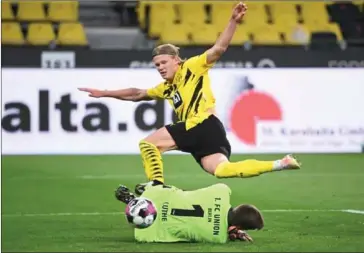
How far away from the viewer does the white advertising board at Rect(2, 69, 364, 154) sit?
18344mm

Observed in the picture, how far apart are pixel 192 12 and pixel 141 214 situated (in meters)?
15.4

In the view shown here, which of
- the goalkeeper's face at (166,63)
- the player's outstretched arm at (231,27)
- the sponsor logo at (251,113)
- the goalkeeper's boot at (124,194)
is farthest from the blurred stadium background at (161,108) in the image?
the player's outstretched arm at (231,27)

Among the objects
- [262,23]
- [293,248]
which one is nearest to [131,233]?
[293,248]

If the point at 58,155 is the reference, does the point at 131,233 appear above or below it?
above

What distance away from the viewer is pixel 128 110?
731 inches

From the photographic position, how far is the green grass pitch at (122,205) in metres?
8.00

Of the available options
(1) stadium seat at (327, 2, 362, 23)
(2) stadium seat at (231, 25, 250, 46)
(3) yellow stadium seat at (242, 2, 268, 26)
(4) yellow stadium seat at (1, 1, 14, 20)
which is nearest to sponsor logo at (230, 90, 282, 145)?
(2) stadium seat at (231, 25, 250, 46)

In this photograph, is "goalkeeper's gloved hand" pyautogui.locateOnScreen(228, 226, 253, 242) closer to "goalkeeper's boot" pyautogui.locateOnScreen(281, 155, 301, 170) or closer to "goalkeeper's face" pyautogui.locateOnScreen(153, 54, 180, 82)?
"goalkeeper's boot" pyautogui.locateOnScreen(281, 155, 301, 170)

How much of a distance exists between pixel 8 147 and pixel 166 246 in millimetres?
10933

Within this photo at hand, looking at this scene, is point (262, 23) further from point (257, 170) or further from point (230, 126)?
point (257, 170)

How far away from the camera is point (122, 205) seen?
37.2 feet

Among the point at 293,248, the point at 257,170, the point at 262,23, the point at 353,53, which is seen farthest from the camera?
the point at 262,23

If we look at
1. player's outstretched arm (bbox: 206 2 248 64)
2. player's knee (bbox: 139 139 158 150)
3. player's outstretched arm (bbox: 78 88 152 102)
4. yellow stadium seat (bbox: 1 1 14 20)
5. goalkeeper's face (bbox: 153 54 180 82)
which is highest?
Result: player's outstretched arm (bbox: 206 2 248 64)

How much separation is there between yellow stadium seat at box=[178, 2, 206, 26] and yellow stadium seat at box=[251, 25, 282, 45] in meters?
1.28
